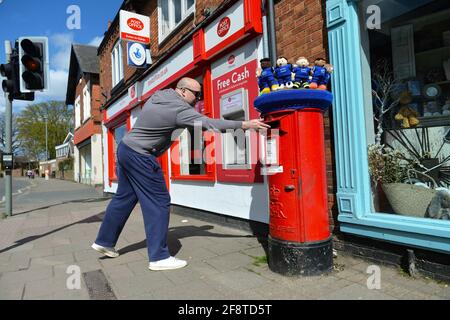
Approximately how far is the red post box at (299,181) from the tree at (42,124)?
194ft

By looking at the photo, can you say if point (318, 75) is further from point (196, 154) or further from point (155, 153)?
point (196, 154)

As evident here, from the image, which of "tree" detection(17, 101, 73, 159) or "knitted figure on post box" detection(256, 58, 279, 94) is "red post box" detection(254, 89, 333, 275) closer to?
"knitted figure on post box" detection(256, 58, 279, 94)

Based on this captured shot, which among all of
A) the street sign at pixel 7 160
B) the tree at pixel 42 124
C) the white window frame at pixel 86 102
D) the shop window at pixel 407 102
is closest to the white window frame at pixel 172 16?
the shop window at pixel 407 102

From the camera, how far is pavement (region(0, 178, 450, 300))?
304 centimetres

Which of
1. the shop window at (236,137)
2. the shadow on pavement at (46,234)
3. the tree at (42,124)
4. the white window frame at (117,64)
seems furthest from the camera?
the tree at (42,124)

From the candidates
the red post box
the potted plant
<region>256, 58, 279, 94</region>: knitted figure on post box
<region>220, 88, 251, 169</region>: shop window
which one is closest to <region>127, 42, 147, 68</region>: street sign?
<region>220, 88, 251, 169</region>: shop window

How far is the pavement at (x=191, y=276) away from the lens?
3043 millimetres

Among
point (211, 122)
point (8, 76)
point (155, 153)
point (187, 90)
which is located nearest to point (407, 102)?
point (211, 122)

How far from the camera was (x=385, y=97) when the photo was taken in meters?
4.24

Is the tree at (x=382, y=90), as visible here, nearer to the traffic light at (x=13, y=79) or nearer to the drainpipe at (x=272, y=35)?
the drainpipe at (x=272, y=35)

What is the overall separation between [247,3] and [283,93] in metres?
2.49

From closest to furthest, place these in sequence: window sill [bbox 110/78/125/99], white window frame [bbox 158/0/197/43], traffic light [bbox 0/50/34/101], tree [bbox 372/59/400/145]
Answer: tree [bbox 372/59/400/145] → traffic light [bbox 0/50/34/101] → white window frame [bbox 158/0/197/43] → window sill [bbox 110/78/125/99]

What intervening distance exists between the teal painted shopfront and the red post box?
508mm
